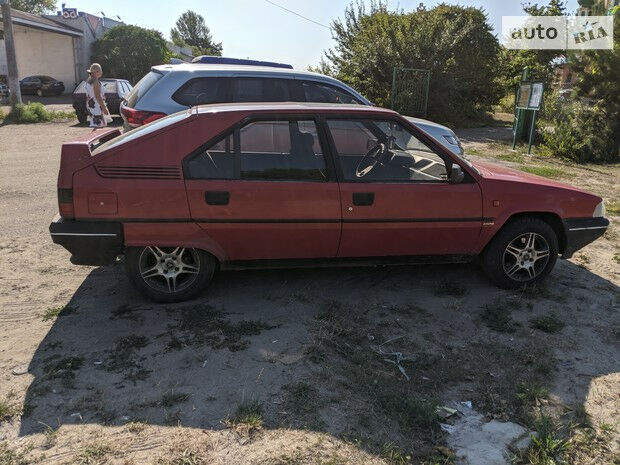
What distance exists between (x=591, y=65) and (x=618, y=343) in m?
11.6

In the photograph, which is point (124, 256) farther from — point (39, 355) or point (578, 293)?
point (578, 293)

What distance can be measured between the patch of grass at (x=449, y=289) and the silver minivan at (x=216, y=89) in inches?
112

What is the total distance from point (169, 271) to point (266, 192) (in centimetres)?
104

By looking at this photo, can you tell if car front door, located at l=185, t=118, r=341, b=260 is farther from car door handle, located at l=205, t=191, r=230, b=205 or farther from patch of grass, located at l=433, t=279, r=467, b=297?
patch of grass, located at l=433, t=279, r=467, b=297

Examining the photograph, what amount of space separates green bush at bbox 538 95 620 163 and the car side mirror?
1028 cm

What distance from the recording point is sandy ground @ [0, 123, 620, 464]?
279 centimetres

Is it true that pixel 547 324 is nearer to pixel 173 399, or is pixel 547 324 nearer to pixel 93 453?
pixel 173 399

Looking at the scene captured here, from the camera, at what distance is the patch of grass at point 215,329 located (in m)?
3.74

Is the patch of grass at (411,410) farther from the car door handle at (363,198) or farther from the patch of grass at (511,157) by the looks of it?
the patch of grass at (511,157)

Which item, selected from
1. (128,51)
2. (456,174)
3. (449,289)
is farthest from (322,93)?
(128,51)

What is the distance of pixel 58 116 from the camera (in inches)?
784

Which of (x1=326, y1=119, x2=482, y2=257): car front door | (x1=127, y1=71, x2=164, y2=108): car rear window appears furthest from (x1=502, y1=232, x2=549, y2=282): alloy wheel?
(x1=127, y1=71, x2=164, y2=108): car rear window

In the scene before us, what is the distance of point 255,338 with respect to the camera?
3.83 meters

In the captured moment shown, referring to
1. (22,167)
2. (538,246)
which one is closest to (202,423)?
(538,246)
